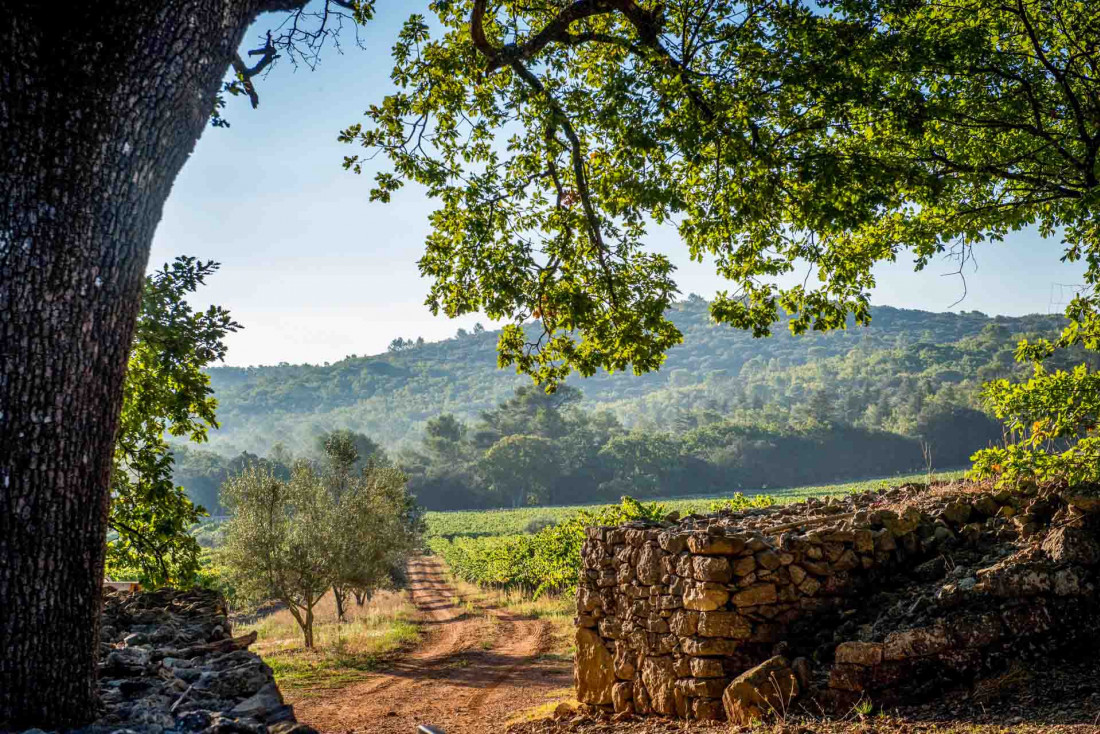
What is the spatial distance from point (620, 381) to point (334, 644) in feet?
548

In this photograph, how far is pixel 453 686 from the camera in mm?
12734

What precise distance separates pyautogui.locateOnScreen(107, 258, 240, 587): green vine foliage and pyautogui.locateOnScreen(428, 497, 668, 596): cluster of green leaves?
9315 millimetres

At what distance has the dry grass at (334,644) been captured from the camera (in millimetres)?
14203

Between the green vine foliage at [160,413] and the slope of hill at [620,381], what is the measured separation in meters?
98.2

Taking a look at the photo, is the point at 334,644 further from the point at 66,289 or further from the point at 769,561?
the point at 66,289

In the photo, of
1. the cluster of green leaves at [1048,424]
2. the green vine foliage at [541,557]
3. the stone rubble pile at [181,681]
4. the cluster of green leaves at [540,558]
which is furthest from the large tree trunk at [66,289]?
the cluster of green leaves at [540,558]

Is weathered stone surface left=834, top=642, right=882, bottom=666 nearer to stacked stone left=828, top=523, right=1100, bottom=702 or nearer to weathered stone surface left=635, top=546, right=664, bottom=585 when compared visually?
stacked stone left=828, top=523, right=1100, bottom=702

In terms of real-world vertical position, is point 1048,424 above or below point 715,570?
above

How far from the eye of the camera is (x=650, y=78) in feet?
20.6

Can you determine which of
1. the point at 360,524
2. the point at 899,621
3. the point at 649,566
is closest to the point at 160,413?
the point at 649,566

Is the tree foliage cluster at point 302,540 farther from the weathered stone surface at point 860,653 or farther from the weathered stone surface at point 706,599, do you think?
the weathered stone surface at point 860,653

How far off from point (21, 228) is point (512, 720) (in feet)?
25.9

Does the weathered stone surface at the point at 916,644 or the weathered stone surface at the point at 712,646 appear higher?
the weathered stone surface at the point at 916,644

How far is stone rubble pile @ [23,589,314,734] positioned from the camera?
3045 mm
